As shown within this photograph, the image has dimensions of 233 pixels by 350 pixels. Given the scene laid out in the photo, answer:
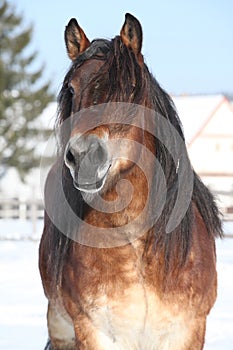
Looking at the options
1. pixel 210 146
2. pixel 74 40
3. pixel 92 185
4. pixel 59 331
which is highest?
pixel 74 40

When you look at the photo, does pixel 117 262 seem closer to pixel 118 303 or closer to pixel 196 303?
pixel 118 303

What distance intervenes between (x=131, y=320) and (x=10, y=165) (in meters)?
33.7

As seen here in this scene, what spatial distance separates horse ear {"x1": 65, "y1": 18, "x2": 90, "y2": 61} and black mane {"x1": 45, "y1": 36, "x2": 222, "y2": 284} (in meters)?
0.13

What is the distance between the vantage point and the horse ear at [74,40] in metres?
4.16

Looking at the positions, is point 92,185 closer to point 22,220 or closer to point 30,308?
point 30,308

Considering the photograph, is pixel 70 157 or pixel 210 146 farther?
pixel 210 146

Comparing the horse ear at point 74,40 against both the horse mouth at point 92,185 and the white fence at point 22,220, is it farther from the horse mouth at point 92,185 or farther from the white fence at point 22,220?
the white fence at point 22,220

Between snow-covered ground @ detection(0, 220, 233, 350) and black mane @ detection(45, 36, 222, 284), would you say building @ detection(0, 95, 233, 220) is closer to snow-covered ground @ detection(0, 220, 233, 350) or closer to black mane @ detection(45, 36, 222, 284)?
snow-covered ground @ detection(0, 220, 233, 350)

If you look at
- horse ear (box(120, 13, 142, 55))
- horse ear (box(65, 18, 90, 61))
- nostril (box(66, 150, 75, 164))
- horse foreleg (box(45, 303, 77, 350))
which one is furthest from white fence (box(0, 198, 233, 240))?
nostril (box(66, 150, 75, 164))

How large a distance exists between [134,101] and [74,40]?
2.03ft

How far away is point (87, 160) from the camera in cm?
342

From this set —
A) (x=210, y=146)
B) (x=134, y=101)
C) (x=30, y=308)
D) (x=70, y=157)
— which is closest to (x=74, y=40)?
(x=134, y=101)

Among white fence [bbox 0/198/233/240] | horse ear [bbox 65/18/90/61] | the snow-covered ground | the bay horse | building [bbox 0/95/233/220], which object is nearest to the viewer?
the bay horse

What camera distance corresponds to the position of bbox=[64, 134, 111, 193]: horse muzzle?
3.42 m
